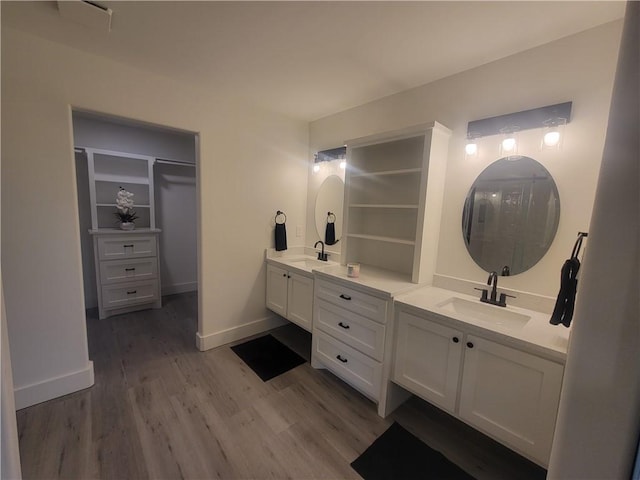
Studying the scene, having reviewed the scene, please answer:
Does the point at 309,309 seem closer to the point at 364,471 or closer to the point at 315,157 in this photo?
the point at 364,471

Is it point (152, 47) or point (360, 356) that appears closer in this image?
point (152, 47)

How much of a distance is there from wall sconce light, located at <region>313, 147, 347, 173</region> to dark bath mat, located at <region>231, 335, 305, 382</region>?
77.8 inches

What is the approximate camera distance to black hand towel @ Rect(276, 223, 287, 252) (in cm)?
295

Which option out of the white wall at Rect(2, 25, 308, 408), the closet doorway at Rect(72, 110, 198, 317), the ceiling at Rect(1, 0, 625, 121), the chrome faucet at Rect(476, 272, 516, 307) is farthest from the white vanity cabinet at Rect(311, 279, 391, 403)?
the closet doorway at Rect(72, 110, 198, 317)

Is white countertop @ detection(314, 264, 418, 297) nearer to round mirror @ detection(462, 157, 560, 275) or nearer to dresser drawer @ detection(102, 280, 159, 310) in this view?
round mirror @ detection(462, 157, 560, 275)

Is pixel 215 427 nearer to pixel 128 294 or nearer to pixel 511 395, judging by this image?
pixel 511 395

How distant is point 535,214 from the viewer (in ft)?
5.39

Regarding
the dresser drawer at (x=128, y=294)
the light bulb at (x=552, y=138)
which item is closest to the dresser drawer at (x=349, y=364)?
the light bulb at (x=552, y=138)

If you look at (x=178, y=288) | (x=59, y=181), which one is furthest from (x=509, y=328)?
(x=178, y=288)

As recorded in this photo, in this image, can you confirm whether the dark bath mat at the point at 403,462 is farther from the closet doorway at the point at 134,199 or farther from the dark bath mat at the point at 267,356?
the closet doorway at the point at 134,199

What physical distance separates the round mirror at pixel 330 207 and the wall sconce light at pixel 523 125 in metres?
1.31

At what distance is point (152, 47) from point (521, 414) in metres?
3.06

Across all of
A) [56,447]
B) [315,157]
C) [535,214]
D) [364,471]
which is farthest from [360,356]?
[315,157]

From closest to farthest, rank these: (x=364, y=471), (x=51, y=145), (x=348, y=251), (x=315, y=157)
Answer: (x=364, y=471) < (x=51, y=145) < (x=348, y=251) < (x=315, y=157)
